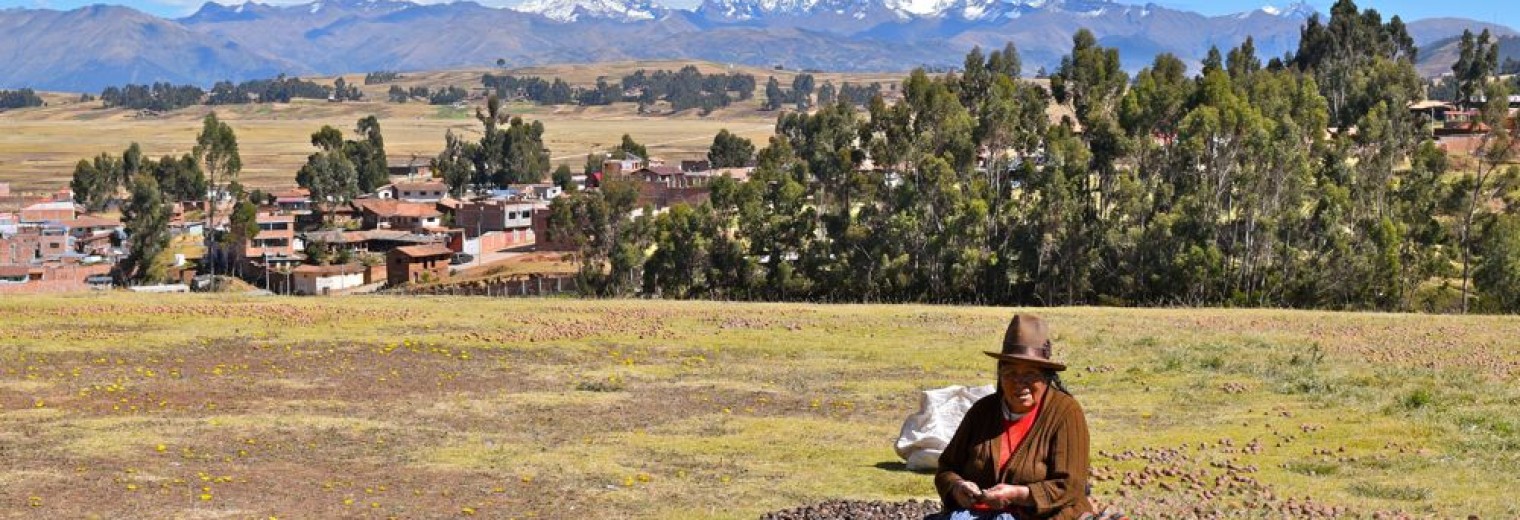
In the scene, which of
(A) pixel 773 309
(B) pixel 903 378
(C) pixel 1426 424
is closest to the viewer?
(C) pixel 1426 424

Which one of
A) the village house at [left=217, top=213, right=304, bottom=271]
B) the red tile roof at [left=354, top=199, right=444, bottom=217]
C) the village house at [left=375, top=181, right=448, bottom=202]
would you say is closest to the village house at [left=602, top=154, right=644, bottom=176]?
the village house at [left=375, top=181, right=448, bottom=202]

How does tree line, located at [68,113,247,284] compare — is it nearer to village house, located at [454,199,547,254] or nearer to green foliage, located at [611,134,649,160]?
village house, located at [454,199,547,254]

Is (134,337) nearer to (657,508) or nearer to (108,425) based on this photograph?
(108,425)

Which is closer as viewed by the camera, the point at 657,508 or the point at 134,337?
the point at 657,508

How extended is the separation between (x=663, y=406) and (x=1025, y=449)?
18.8 metres

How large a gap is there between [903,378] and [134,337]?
18.9 meters

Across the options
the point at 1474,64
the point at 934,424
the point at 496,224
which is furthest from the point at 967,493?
the point at 1474,64

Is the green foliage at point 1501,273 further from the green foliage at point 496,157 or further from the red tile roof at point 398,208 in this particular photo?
the green foliage at point 496,157

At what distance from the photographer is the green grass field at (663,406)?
2080cm

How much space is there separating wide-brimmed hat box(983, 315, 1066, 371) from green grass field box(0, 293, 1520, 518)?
868 cm

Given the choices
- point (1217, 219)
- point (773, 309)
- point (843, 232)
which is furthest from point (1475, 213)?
point (773, 309)

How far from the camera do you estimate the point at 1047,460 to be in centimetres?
1091

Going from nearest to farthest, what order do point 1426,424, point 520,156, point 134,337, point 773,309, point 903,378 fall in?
point 1426,424 < point 903,378 < point 134,337 < point 773,309 < point 520,156

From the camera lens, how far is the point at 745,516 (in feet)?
64.5
